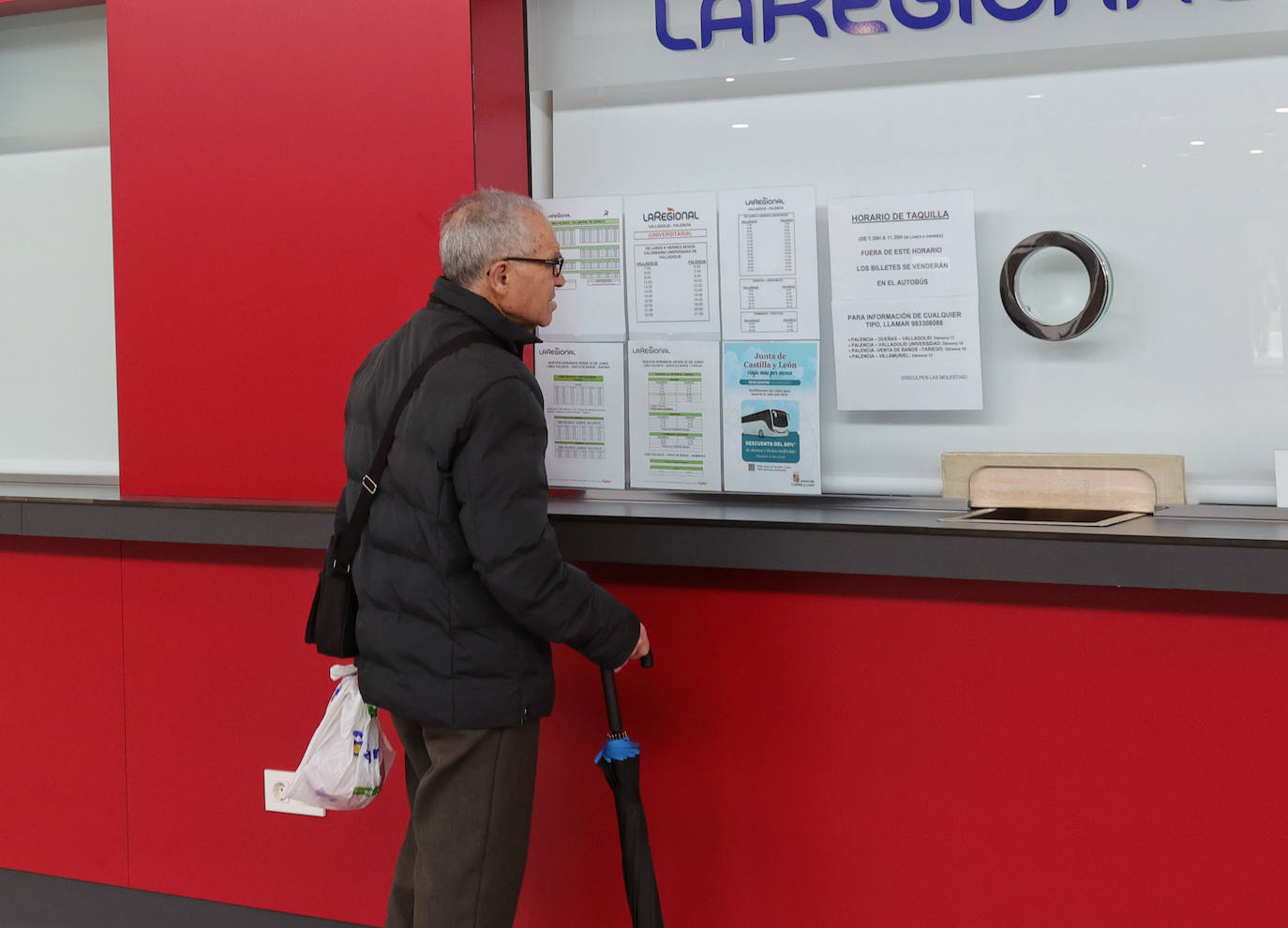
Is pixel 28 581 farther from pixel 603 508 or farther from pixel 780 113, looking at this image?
pixel 780 113

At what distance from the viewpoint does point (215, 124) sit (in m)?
3.10

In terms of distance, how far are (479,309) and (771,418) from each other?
991 millimetres

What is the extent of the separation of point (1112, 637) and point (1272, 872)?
1.70ft

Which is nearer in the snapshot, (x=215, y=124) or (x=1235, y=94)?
(x=1235, y=94)

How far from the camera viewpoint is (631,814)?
7.59ft

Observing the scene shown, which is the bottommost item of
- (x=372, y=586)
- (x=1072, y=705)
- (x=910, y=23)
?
(x=1072, y=705)

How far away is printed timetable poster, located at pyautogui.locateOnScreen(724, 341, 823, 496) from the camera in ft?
9.30

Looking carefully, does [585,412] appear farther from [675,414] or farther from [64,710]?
[64,710]

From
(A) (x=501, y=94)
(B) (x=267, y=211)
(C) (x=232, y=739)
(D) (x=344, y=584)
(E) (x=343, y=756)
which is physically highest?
(A) (x=501, y=94)

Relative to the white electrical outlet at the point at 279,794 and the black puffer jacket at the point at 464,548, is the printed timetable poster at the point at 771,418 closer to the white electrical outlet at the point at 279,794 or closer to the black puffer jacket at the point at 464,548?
the black puffer jacket at the point at 464,548

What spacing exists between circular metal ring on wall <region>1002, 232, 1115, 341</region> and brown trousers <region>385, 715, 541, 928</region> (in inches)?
56.6

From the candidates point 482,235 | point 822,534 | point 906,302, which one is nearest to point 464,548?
point 482,235

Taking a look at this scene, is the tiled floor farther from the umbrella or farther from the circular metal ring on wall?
the circular metal ring on wall

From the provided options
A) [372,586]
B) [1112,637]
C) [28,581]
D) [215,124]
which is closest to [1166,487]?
[1112,637]
